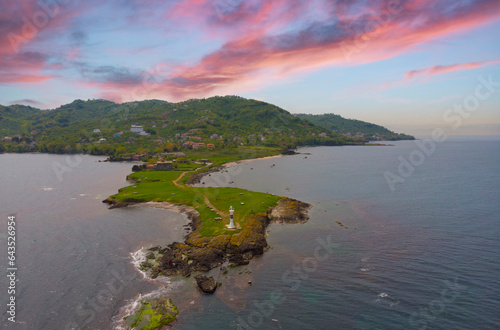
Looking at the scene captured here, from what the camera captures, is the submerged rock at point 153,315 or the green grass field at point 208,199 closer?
the submerged rock at point 153,315

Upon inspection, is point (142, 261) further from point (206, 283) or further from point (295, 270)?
point (295, 270)

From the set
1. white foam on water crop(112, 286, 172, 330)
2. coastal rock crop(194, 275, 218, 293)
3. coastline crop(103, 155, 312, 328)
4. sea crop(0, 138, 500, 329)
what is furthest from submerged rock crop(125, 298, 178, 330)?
coastline crop(103, 155, 312, 328)

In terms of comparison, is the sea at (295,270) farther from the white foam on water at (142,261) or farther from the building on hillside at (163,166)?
the building on hillside at (163,166)

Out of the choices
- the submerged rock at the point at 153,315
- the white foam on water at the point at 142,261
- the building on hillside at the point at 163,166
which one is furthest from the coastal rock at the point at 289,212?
the building on hillside at the point at 163,166

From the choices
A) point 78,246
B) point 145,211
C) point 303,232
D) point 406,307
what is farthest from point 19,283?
point 406,307

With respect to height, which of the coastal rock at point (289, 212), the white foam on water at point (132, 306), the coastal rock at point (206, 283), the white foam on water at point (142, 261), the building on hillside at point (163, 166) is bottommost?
the white foam on water at point (132, 306)

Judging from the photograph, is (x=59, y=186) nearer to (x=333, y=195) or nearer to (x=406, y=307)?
(x=333, y=195)
